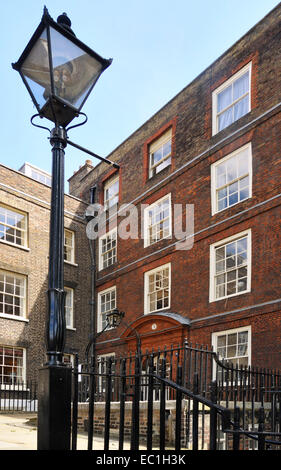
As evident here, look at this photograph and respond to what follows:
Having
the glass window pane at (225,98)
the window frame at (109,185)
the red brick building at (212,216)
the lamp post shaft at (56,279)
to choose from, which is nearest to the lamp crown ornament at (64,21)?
the lamp post shaft at (56,279)

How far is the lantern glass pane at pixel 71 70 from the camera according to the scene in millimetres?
3791

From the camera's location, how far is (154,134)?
18.8 metres

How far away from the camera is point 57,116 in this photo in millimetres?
3932

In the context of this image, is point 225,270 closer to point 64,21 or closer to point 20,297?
point 20,297

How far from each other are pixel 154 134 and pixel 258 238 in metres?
7.22

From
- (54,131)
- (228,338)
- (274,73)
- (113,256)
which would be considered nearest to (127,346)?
(113,256)

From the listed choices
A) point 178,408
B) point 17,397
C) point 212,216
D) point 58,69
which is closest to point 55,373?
point 178,408

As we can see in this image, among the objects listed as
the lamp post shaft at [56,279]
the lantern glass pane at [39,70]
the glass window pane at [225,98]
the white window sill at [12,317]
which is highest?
the glass window pane at [225,98]

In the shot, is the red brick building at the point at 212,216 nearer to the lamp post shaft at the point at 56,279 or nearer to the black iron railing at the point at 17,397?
the black iron railing at the point at 17,397

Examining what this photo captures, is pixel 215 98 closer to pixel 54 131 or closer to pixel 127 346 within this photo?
pixel 127 346

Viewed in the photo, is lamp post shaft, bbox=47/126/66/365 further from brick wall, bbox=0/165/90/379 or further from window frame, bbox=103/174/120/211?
window frame, bbox=103/174/120/211

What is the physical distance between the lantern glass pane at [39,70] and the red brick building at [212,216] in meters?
9.85

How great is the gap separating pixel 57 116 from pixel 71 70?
38 centimetres

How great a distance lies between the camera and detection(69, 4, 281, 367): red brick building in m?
13.2
